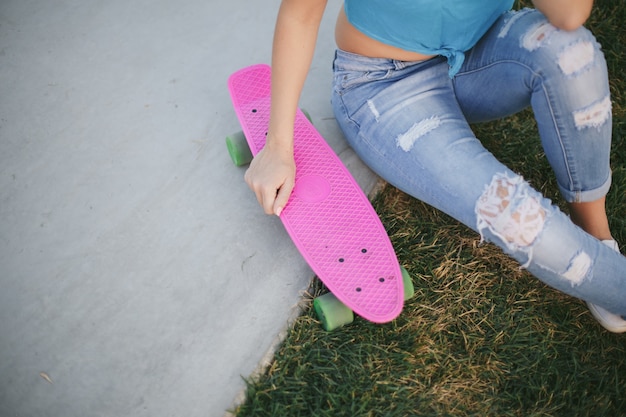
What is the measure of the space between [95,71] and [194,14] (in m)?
0.45

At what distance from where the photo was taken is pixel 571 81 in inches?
51.4

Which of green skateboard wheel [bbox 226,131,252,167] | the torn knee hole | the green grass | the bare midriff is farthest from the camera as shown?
green skateboard wheel [bbox 226,131,252,167]

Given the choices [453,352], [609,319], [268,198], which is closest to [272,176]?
[268,198]

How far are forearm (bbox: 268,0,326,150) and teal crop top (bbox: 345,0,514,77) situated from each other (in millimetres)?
142

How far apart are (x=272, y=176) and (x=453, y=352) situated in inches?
26.4

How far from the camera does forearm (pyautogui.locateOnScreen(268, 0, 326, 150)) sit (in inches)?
A: 50.6

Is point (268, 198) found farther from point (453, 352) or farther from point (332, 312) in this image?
point (453, 352)

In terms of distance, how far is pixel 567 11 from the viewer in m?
1.28

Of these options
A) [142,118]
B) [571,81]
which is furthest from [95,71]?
[571,81]

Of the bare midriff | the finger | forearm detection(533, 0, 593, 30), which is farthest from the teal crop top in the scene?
the finger

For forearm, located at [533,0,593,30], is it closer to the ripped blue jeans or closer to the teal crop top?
the ripped blue jeans

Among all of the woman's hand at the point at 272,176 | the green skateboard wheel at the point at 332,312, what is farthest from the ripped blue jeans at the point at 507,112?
the green skateboard wheel at the point at 332,312

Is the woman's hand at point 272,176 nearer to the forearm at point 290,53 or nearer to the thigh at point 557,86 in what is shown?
the forearm at point 290,53

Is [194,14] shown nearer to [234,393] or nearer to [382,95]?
[382,95]
